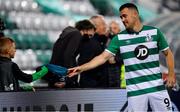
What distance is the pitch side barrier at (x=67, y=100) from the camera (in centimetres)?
649

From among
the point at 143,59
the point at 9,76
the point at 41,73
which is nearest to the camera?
the point at 143,59

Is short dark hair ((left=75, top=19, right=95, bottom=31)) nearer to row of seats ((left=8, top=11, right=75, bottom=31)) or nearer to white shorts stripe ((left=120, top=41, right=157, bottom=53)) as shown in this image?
white shorts stripe ((left=120, top=41, right=157, bottom=53))

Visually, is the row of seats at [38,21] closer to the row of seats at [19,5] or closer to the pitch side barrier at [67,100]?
the row of seats at [19,5]

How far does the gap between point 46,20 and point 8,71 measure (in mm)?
14900

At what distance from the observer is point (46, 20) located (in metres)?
21.3

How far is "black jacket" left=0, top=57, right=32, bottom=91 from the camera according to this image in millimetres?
6500

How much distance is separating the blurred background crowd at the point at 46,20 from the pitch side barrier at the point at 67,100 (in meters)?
11.0

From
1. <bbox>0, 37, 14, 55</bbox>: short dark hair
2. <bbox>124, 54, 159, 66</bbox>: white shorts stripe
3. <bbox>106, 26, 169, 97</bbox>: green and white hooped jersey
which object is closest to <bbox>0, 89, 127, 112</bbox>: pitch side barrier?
<bbox>0, 37, 14, 55</bbox>: short dark hair

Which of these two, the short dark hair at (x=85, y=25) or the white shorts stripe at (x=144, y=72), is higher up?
the short dark hair at (x=85, y=25)

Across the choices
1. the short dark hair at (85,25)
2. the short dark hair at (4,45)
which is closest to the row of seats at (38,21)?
the short dark hair at (85,25)

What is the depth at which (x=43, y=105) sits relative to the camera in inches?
262

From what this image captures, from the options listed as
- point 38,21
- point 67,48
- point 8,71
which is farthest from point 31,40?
point 8,71

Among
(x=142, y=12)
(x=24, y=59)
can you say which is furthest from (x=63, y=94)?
(x=142, y=12)

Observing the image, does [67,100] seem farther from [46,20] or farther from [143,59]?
[46,20]
